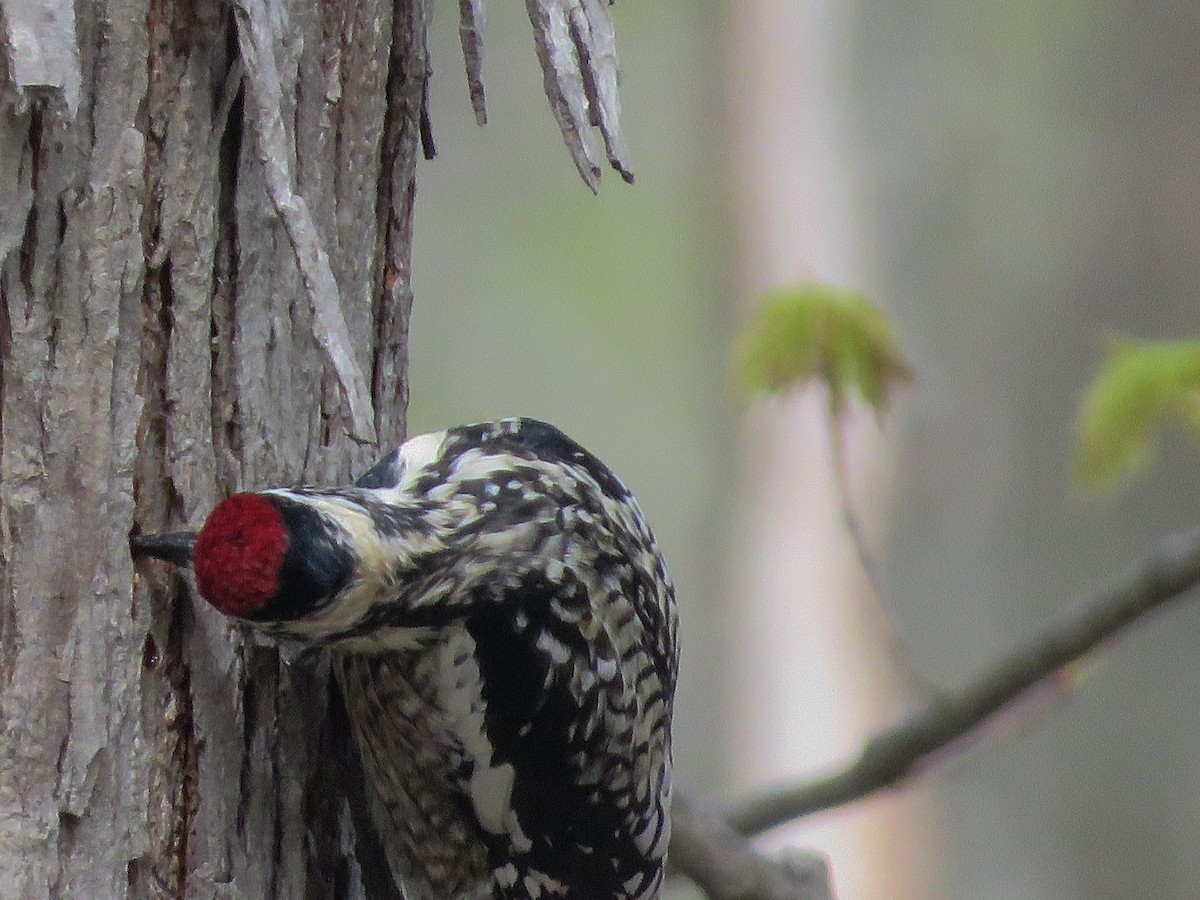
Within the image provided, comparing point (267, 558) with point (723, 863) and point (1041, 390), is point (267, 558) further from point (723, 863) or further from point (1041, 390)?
point (1041, 390)

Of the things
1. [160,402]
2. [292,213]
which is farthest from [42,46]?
[160,402]

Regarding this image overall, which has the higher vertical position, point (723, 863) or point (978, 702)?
point (978, 702)

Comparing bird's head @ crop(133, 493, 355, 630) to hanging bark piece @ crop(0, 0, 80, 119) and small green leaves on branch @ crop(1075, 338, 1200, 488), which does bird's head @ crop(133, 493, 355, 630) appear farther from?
small green leaves on branch @ crop(1075, 338, 1200, 488)

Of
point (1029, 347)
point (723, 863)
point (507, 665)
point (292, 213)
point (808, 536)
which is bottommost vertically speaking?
point (808, 536)

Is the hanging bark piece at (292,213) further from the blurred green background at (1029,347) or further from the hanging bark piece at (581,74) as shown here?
the blurred green background at (1029,347)

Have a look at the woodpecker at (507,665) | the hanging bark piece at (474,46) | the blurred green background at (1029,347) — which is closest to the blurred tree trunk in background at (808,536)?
the blurred green background at (1029,347)
